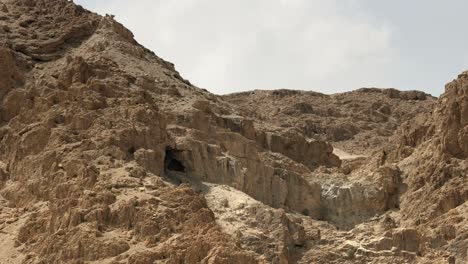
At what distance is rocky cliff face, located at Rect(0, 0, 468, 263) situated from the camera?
1689 inches

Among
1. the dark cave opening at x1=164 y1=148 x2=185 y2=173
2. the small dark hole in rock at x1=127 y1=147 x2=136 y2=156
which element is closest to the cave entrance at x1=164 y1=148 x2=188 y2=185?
the dark cave opening at x1=164 y1=148 x2=185 y2=173

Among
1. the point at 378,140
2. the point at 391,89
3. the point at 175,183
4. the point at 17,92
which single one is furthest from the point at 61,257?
the point at 391,89

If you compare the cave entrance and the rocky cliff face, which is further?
the cave entrance

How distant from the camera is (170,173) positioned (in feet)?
163

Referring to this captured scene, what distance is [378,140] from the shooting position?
86.4 m

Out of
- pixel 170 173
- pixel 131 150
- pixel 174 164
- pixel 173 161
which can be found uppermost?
pixel 173 161

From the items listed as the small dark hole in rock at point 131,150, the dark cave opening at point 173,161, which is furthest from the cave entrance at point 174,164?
the small dark hole in rock at point 131,150

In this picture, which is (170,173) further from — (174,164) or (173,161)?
(173,161)

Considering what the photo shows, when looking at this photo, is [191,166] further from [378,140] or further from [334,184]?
[378,140]

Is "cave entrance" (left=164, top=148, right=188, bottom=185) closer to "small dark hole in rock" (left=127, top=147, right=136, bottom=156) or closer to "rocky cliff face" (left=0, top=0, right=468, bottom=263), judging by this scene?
"rocky cliff face" (left=0, top=0, right=468, bottom=263)

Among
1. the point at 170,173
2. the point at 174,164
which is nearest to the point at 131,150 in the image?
the point at 170,173

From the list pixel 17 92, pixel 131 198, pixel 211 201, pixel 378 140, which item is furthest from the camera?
pixel 378 140

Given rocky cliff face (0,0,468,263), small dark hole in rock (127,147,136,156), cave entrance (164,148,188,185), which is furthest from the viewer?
cave entrance (164,148,188,185)

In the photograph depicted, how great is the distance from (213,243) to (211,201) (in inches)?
267
